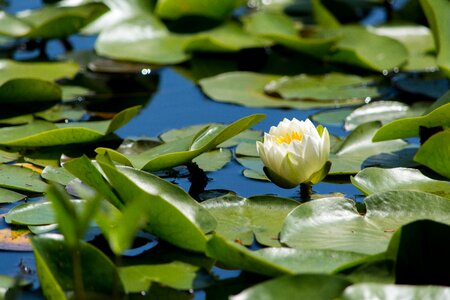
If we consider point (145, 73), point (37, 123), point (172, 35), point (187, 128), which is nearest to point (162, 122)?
point (187, 128)

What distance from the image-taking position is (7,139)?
1997mm

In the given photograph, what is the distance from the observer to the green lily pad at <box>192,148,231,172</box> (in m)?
1.85

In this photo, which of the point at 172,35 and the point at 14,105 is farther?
the point at 172,35

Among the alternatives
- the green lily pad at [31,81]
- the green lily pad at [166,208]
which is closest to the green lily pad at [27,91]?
the green lily pad at [31,81]

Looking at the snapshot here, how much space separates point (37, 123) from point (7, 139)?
14 centimetres

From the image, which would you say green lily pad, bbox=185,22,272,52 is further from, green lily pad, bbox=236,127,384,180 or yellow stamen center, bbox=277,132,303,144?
yellow stamen center, bbox=277,132,303,144

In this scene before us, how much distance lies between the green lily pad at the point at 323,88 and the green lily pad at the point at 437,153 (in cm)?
65

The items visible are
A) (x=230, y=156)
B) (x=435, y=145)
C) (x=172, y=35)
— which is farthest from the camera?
(x=172, y=35)

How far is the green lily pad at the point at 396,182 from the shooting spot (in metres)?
1.65

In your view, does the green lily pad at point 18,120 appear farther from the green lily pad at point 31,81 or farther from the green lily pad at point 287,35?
the green lily pad at point 287,35

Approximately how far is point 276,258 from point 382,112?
0.95 metres

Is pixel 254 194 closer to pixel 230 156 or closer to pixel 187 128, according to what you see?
pixel 230 156

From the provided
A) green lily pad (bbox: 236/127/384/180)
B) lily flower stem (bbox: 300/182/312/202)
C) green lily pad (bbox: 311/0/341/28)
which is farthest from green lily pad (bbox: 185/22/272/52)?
lily flower stem (bbox: 300/182/312/202)

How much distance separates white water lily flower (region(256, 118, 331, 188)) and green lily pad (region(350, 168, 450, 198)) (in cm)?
9
